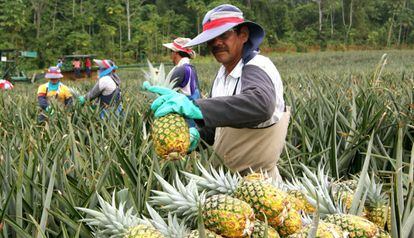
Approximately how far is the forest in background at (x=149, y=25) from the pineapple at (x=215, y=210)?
34.2 metres

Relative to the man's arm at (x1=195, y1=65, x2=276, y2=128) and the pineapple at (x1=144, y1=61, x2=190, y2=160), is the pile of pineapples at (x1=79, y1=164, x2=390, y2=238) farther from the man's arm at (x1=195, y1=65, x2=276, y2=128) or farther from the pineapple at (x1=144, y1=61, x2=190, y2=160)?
the man's arm at (x1=195, y1=65, x2=276, y2=128)

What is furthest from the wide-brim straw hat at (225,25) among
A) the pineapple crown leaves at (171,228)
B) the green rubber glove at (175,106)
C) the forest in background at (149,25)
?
the forest in background at (149,25)

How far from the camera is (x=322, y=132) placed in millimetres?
2986

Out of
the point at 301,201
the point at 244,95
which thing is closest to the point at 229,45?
the point at 244,95

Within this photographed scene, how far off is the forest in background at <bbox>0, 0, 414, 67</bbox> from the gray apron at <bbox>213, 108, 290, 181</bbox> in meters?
33.2

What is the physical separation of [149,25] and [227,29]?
37976 mm

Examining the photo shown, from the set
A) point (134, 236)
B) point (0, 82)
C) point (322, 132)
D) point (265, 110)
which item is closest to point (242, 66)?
point (265, 110)

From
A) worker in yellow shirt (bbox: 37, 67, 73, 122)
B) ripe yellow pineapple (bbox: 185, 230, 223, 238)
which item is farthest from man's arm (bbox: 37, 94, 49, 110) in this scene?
ripe yellow pineapple (bbox: 185, 230, 223, 238)

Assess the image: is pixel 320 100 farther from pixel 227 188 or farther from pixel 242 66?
pixel 227 188

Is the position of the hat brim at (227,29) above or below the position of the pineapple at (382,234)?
above

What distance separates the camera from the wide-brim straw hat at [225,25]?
88.1 inches

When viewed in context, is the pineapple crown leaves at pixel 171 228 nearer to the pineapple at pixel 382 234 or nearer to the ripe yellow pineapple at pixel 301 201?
the ripe yellow pineapple at pixel 301 201

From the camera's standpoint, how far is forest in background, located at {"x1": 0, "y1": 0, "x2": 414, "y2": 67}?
35781mm

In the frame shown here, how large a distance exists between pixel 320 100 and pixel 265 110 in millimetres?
1598
